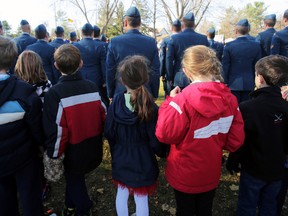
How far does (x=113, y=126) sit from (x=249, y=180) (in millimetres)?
1421

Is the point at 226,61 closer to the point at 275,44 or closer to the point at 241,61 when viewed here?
the point at 241,61

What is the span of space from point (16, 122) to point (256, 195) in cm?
233

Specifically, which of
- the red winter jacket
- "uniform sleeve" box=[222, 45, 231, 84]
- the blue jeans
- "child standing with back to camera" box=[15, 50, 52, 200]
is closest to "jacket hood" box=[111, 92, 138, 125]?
the red winter jacket

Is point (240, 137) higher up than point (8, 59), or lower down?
lower down

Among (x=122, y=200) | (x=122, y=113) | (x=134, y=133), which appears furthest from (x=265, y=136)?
(x=122, y=200)

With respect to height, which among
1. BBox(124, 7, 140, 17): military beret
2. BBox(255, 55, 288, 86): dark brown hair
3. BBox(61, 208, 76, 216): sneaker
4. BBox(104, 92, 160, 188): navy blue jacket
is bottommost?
BBox(61, 208, 76, 216): sneaker

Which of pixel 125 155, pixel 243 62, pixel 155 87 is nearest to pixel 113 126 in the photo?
pixel 125 155

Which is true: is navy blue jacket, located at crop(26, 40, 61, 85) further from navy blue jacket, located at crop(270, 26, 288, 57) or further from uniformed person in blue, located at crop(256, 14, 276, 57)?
uniformed person in blue, located at crop(256, 14, 276, 57)

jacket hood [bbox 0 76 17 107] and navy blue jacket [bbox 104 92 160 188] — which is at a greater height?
jacket hood [bbox 0 76 17 107]

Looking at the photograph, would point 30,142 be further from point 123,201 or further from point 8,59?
point 123,201

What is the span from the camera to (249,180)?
2379 millimetres

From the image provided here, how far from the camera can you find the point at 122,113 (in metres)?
2.20

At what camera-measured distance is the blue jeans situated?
2.36m

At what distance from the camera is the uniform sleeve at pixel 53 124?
216cm
